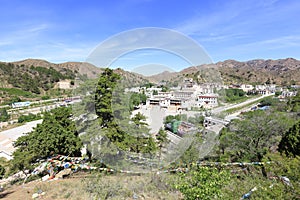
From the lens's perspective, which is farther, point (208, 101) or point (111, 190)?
point (111, 190)

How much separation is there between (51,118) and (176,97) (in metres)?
5.76

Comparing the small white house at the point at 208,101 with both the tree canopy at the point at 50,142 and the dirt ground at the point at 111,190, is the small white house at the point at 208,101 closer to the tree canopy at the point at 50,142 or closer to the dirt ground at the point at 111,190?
the dirt ground at the point at 111,190

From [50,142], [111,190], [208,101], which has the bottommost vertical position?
[111,190]

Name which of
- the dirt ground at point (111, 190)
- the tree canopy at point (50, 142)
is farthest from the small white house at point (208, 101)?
the tree canopy at point (50, 142)

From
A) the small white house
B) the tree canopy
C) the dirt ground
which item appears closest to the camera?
the small white house

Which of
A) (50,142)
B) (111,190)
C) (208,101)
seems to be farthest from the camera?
(50,142)

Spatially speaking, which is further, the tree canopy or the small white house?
the tree canopy

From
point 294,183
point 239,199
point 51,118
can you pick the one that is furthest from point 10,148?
point 294,183

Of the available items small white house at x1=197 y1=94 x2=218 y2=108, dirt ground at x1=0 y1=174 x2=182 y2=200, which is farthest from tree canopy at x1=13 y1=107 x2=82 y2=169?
small white house at x1=197 y1=94 x2=218 y2=108

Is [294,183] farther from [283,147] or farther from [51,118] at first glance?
[51,118]

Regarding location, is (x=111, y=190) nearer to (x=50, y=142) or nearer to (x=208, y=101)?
(x=208, y=101)

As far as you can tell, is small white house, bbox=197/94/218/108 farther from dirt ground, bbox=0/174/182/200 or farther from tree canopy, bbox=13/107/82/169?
tree canopy, bbox=13/107/82/169

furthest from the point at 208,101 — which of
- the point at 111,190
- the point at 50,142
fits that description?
the point at 50,142

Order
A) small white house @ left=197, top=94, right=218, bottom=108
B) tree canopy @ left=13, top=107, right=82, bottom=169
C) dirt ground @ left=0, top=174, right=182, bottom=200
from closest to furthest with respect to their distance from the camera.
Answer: small white house @ left=197, top=94, right=218, bottom=108 → dirt ground @ left=0, top=174, right=182, bottom=200 → tree canopy @ left=13, top=107, right=82, bottom=169
